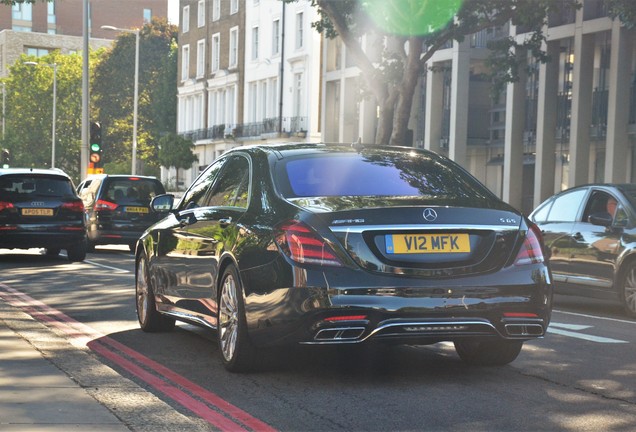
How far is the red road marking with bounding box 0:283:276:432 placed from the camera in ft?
22.4

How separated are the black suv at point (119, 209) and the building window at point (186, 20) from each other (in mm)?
54033

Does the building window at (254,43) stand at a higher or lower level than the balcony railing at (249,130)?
higher

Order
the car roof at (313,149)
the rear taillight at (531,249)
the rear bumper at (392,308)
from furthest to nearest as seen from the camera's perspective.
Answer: the car roof at (313,149) < the rear taillight at (531,249) < the rear bumper at (392,308)

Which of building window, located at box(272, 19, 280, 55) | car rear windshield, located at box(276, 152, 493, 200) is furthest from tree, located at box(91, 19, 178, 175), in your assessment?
car rear windshield, located at box(276, 152, 493, 200)

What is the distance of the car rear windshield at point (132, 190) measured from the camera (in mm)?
27969

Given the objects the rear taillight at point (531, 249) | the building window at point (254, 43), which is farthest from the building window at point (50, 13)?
the rear taillight at point (531, 249)

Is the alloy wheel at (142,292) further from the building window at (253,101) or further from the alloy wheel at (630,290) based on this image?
the building window at (253,101)

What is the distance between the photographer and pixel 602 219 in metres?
14.4

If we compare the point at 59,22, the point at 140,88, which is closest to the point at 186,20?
the point at 140,88

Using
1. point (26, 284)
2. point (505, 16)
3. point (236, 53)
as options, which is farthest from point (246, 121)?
point (26, 284)

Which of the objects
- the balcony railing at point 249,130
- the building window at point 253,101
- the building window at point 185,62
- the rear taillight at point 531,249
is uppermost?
the building window at point 185,62

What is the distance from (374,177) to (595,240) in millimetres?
6634

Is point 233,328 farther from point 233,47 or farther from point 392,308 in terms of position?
point 233,47

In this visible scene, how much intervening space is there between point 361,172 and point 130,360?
2.22 metres
